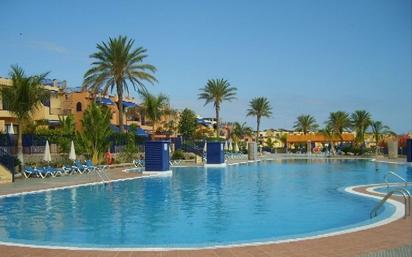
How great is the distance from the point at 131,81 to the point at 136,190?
2388 centimetres

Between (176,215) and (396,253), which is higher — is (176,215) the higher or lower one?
the lower one

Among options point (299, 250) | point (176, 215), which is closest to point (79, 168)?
point (176, 215)

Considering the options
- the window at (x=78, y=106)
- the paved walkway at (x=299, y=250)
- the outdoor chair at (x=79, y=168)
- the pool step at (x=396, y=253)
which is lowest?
the paved walkway at (x=299, y=250)

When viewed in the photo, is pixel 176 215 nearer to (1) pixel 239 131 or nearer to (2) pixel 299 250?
(2) pixel 299 250

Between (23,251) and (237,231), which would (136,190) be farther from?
(23,251)

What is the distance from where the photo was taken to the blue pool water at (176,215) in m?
10.0

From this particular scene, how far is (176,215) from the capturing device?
1300 centimetres

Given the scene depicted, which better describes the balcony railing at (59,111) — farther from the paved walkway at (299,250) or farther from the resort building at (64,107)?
the paved walkway at (299,250)

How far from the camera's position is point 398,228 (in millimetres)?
9281

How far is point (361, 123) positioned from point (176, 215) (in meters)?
60.2

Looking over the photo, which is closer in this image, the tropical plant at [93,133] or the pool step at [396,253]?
the pool step at [396,253]

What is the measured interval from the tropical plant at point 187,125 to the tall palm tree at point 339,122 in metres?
23.8

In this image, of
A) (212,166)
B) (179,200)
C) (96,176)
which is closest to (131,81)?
(212,166)

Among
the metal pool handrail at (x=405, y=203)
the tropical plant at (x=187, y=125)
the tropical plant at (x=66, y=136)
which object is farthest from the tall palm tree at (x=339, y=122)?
the metal pool handrail at (x=405, y=203)
